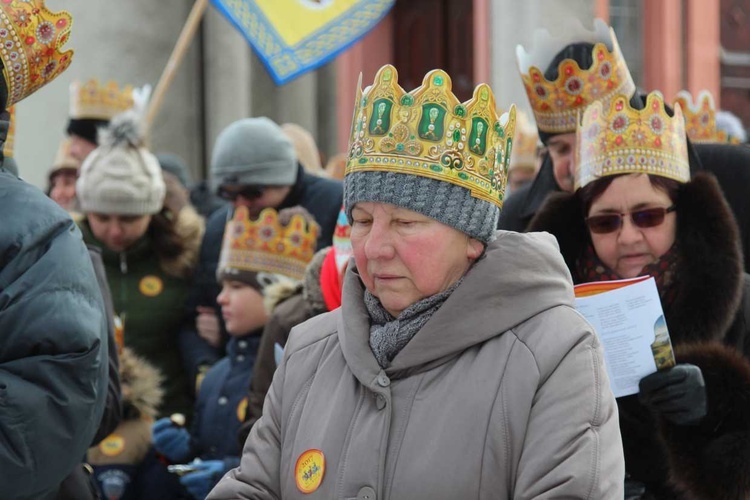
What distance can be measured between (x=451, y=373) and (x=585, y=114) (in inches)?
68.1

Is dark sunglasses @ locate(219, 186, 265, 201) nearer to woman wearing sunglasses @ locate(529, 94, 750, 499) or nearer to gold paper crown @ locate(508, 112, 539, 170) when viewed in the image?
gold paper crown @ locate(508, 112, 539, 170)

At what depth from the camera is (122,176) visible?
5.75 m

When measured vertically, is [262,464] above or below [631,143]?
below

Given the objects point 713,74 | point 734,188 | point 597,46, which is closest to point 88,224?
point 597,46

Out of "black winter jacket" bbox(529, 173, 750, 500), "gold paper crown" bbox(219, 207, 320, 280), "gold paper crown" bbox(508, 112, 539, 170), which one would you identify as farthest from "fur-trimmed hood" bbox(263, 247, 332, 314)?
"gold paper crown" bbox(508, 112, 539, 170)

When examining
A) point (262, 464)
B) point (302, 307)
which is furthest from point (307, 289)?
point (262, 464)

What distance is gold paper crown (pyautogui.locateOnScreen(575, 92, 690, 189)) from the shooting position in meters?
3.68

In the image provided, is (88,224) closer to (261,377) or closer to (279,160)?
(279,160)

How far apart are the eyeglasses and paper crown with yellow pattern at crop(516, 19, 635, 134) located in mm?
946

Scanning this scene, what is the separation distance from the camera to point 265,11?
21.4ft

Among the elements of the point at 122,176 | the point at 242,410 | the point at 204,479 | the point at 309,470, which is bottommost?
the point at 204,479

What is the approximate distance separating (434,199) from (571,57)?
7.35ft

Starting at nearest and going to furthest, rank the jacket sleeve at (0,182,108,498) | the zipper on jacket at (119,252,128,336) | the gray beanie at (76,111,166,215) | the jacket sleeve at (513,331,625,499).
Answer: the jacket sleeve at (513,331,625,499) → the jacket sleeve at (0,182,108,498) → the zipper on jacket at (119,252,128,336) → the gray beanie at (76,111,166,215)

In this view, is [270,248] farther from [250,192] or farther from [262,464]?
[262,464]
